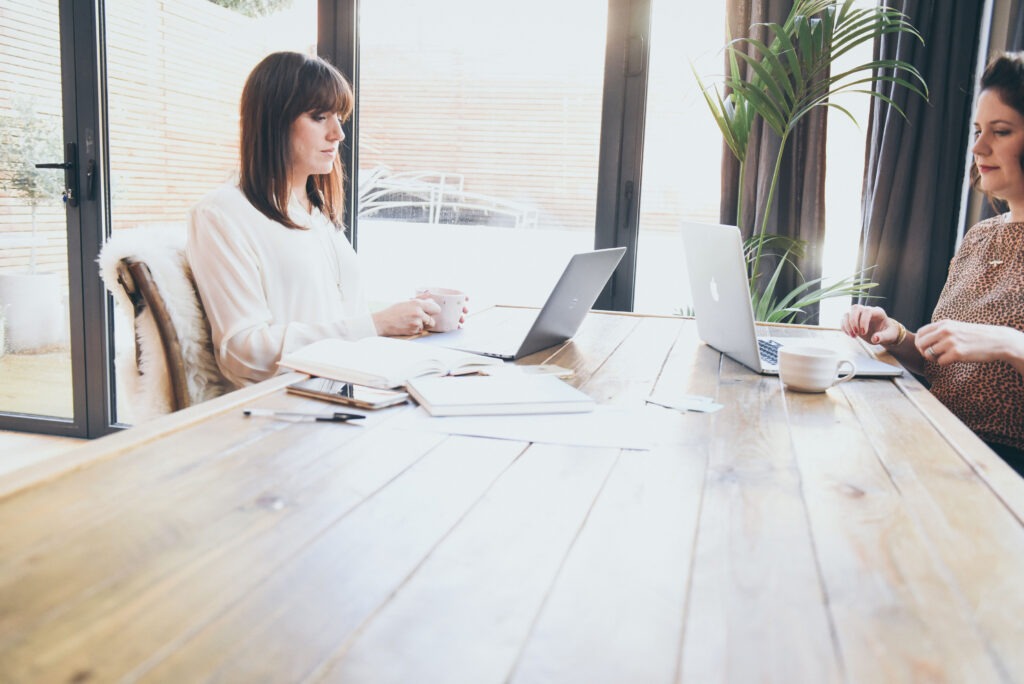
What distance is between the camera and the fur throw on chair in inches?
62.7

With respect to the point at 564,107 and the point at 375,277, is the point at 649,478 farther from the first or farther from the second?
the point at 375,277

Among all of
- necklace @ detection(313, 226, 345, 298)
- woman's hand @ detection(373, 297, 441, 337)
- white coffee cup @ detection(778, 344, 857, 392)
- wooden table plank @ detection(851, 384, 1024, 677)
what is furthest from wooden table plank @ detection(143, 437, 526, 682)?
necklace @ detection(313, 226, 345, 298)

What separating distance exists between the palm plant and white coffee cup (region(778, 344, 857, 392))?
1.16m

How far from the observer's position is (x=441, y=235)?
3.28 meters

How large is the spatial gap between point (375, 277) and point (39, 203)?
128cm

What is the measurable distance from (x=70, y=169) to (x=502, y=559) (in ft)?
10.1

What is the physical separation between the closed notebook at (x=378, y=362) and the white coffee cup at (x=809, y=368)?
1.60 feet

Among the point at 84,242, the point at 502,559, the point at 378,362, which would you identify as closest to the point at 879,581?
the point at 502,559

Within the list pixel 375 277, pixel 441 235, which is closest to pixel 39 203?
pixel 375 277

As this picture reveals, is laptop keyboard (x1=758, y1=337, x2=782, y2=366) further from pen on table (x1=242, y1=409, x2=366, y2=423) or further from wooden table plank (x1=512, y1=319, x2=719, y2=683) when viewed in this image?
pen on table (x1=242, y1=409, x2=366, y2=423)

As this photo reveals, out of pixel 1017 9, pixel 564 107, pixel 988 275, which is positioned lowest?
pixel 988 275

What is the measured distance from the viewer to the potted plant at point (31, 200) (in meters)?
3.24

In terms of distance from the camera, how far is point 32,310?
11.0ft

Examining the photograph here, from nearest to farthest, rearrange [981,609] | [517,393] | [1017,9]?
1. [981,609]
2. [517,393]
3. [1017,9]
